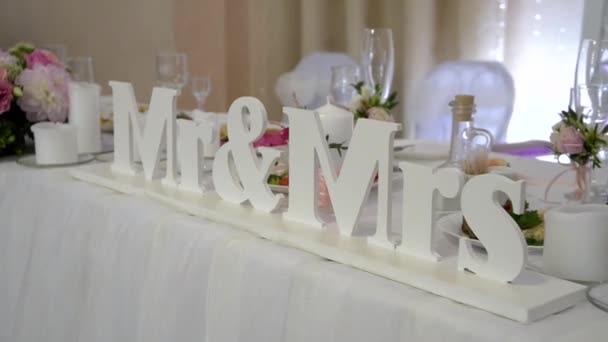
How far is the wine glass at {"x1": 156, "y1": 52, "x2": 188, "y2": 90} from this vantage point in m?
2.03

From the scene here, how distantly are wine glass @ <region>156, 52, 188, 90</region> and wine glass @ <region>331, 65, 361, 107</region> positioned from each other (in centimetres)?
51

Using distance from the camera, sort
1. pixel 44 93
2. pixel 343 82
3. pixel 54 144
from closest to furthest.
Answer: pixel 54 144 → pixel 44 93 → pixel 343 82

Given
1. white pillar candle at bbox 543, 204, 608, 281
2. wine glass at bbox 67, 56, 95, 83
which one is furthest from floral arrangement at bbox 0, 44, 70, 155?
white pillar candle at bbox 543, 204, 608, 281

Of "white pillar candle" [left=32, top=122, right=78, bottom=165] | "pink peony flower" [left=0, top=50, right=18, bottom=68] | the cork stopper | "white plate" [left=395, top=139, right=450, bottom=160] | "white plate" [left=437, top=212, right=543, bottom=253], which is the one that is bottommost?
"white plate" [left=395, top=139, right=450, bottom=160]

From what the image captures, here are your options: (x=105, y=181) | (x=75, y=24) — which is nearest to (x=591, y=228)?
(x=105, y=181)

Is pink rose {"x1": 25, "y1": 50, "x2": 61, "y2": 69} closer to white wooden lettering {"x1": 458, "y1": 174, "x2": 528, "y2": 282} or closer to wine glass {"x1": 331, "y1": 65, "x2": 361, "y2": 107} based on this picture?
wine glass {"x1": 331, "y1": 65, "x2": 361, "y2": 107}

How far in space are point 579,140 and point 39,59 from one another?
1.06 m

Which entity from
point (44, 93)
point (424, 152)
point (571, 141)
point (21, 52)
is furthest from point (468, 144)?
point (21, 52)

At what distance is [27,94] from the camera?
1.57 metres

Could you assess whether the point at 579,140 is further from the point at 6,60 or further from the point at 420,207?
the point at 6,60

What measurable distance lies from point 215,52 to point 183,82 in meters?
1.61

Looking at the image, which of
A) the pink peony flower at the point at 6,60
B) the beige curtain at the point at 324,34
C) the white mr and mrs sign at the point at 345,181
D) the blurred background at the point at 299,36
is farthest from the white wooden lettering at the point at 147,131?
the beige curtain at the point at 324,34

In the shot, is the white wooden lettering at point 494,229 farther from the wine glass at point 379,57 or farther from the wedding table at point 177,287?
the wine glass at point 379,57

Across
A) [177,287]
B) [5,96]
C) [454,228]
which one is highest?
[5,96]
